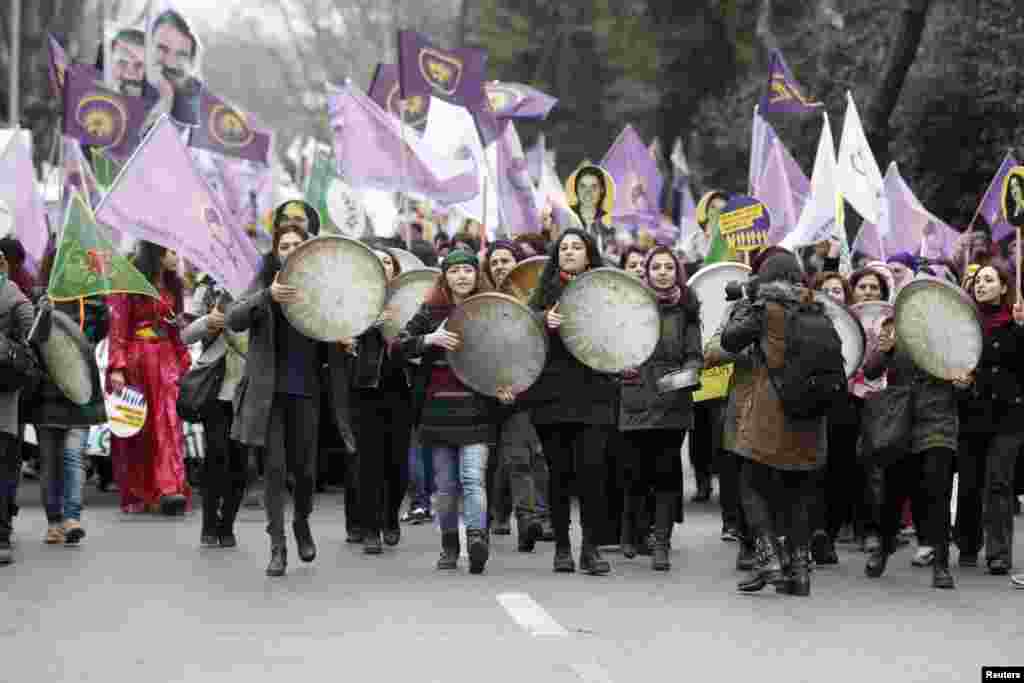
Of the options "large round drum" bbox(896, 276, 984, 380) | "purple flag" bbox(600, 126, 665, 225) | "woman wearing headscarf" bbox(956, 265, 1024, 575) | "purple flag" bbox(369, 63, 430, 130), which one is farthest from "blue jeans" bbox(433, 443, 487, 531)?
"purple flag" bbox(369, 63, 430, 130)

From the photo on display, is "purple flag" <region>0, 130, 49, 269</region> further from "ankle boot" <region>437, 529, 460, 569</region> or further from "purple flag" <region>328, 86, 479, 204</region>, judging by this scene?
"ankle boot" <region>437, 529, 460, 569</region>

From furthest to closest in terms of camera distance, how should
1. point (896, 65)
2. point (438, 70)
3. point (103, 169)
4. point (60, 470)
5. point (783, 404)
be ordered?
point (896, 65)
point (438, 70)
point (103, 169)
point (60, 470)
point (783, 404)

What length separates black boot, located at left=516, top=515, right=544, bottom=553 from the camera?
11805mm

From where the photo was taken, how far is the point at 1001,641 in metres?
8.60

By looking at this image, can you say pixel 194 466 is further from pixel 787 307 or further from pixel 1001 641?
pixel 1001 641

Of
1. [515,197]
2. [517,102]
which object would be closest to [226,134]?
[517,102]

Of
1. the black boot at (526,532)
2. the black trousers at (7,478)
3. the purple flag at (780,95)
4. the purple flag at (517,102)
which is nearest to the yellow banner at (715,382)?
the black boot at (526,532)

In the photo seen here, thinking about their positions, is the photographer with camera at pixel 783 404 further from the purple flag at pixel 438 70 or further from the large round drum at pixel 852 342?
the purple flag at pixel 438 70

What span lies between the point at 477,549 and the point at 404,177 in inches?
253

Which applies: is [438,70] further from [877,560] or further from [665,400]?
[877,560]

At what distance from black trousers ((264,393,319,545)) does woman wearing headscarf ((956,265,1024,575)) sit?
12.1 ft

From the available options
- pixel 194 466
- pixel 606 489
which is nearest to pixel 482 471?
pixel 606 489

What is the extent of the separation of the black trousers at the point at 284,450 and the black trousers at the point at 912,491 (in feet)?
10.7

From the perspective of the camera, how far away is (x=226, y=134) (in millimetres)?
21641
